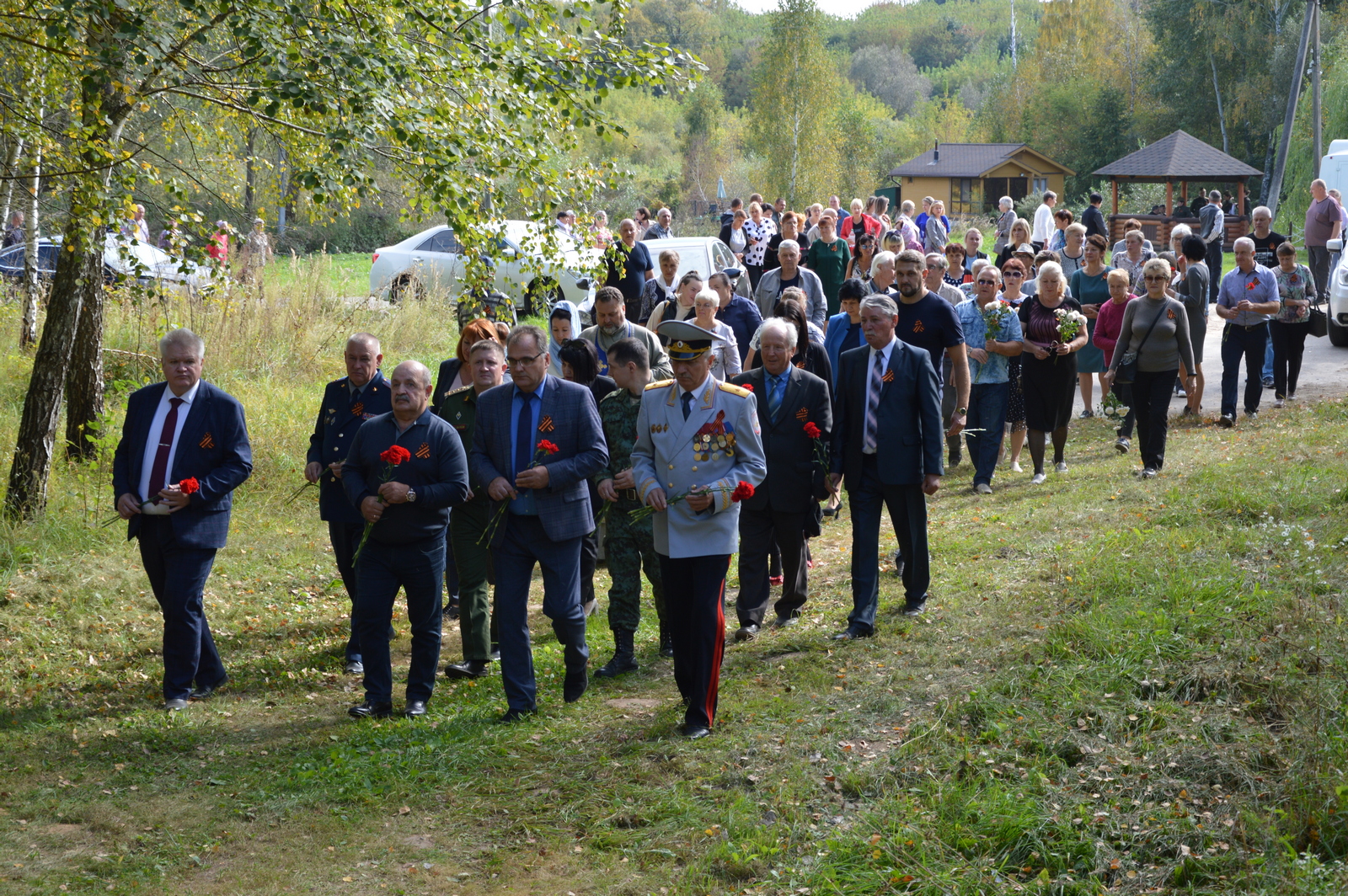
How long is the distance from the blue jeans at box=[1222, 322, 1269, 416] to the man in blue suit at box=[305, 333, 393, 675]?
9.28 m

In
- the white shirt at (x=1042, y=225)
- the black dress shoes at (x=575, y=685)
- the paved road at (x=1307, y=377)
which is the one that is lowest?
the black dress shoes at (x=575, y=685)

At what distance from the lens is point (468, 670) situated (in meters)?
7.14

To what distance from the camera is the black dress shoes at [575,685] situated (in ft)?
21.3

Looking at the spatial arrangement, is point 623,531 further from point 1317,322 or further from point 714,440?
point 1317,322

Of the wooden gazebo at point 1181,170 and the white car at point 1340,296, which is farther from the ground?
the wooden gazebo at point 1181,170

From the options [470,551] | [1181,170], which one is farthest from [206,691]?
[1181,170]

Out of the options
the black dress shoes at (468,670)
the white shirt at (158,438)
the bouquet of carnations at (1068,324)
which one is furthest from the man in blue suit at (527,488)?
the bouquet of carnations at (1068,324)

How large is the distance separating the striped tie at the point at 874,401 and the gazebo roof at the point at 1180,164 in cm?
3115

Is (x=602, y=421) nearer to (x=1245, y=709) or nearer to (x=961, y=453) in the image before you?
(x=1245, y=709)

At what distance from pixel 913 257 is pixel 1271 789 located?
4923 millimetres

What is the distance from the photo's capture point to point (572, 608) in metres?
6.36

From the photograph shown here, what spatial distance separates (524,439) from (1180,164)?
112 ft

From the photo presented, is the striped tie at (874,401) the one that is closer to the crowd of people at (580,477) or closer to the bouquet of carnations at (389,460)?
the crowd of people at (580,477)

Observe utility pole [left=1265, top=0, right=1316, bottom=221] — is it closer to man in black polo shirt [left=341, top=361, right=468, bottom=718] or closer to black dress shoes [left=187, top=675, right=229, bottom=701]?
man in black polo shirt [left=341, top=361, right=468, bottom=718]
